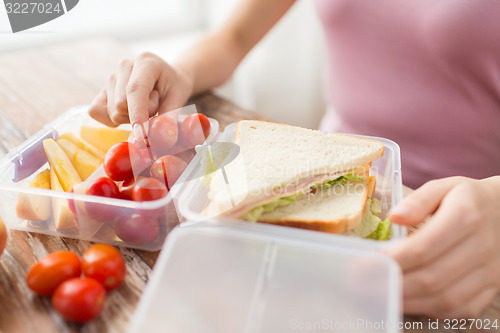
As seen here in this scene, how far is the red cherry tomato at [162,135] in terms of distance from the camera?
827mm

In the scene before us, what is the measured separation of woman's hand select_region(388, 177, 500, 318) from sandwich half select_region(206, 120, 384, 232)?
126mm

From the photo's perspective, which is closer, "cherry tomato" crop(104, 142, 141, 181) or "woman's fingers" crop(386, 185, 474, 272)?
"woman's fingers" crop(386, 185, 474, 272)

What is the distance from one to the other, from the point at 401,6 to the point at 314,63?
1322 mm

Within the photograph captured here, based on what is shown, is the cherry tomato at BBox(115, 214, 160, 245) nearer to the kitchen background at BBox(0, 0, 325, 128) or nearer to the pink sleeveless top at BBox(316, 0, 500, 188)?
the pink sleeveless top at BBox(316, 0, 500, 188)

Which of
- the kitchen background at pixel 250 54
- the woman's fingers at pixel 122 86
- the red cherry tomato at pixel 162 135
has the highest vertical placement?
the woman's fingers at pixel 122 86

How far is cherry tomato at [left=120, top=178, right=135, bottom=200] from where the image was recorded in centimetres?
72

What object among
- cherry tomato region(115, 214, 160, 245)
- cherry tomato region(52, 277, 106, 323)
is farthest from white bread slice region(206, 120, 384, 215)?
cherry tomato region(52, 277, 106, 323)

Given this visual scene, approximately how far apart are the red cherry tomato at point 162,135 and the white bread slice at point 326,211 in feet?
0.89

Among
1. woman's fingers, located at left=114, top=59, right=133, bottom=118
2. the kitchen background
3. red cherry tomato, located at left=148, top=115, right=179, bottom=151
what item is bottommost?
the kitchen background

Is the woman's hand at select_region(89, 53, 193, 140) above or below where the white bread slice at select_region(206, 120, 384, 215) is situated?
above

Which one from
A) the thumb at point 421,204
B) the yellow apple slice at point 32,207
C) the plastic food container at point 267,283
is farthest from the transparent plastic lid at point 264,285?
→ the yellow apple slice at point 32,207

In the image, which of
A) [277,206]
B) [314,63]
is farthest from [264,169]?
[314,63]

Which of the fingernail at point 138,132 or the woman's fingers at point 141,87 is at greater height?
the woman's fingers at point 141,87

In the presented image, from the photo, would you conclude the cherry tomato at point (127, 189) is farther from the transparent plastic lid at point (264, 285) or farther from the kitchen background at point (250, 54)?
the kitchen background at point (250, 54)
